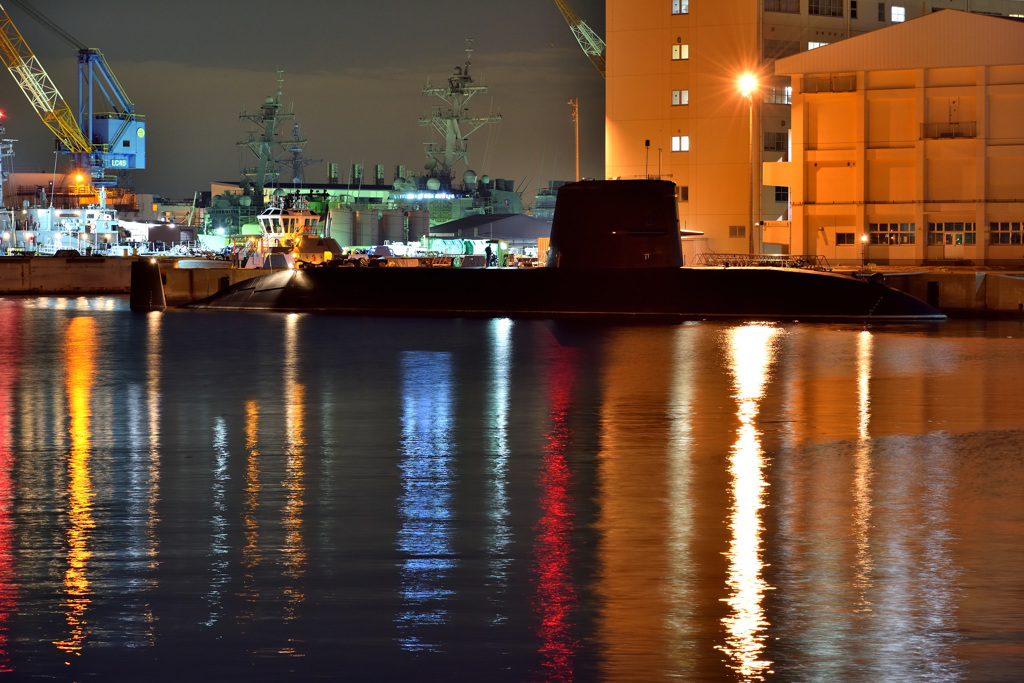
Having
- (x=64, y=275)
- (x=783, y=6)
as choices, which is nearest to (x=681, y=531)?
(x=783, y=6)

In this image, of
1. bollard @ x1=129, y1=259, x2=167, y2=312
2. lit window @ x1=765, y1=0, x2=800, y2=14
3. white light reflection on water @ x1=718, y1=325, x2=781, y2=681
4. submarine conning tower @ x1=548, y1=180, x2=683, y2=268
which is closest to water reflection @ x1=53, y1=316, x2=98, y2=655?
white light reflection on water @ x1=718, y1=325, x2=781, y2=681

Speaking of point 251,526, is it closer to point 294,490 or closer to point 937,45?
point 294,490

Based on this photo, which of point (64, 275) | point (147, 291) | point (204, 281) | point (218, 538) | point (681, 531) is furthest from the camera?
point (64, 275)

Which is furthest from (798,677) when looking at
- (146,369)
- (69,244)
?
(69,244)

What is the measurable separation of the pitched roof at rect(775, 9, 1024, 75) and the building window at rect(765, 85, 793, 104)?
26.6ft

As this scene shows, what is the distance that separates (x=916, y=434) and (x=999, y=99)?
4646 cm

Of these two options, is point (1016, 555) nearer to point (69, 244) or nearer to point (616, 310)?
point (616, 310)

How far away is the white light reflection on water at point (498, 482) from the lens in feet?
27.5

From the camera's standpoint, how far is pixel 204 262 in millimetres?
79812

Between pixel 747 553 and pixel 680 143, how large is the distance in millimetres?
58778

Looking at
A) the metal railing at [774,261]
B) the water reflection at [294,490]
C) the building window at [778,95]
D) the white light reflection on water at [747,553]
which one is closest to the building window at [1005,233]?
the metal railing at [774,261]

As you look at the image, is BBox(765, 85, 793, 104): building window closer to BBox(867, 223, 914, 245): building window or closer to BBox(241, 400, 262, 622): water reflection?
BBox(867, 223, 914, 245): building window

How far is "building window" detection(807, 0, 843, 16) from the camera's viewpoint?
66.8m

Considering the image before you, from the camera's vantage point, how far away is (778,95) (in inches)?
2623
